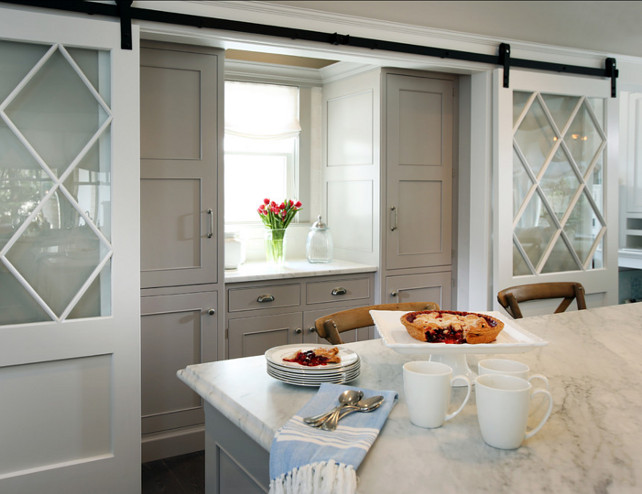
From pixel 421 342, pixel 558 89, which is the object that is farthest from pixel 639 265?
pixel 421 342

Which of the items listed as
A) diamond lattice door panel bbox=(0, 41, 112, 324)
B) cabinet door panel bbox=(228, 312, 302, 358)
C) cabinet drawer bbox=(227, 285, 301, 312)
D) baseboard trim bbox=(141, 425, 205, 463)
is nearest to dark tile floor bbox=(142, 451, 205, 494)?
baseboard trim bbox=(141, 425, 205, 463)

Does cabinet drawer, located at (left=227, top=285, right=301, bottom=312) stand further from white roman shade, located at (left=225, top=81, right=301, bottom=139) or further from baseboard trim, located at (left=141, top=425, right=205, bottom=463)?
white roman shade, located at (left=225, top=81, right=301, bottom=139)

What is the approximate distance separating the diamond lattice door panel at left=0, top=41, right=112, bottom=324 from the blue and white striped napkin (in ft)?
5.01

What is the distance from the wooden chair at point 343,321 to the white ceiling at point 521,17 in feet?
4.88

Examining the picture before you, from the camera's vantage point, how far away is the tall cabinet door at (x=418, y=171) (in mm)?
3523

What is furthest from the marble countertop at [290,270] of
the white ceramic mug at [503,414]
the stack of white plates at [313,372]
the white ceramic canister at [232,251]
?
the white ceramic mug at [503,414]

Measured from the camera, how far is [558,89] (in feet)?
11.6

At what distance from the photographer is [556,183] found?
11.8 ft

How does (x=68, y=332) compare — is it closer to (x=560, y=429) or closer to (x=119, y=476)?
(x=119, y=476)

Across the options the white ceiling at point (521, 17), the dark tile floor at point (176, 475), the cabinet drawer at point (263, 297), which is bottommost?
the dark tile floor at point (176, 475)

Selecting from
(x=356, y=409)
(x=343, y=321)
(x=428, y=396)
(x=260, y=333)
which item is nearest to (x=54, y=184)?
(x=343, y=321)

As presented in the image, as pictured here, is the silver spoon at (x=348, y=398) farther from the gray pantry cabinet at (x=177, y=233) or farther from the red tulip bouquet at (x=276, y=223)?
the red tulip bouquet at (x=276, y=223)

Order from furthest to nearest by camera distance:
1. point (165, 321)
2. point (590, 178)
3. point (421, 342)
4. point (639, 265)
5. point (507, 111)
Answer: point (639, 265), point (590, 178), point (507, 111), point (165, 321), point (421, 342)

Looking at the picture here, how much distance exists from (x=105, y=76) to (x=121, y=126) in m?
0.22
